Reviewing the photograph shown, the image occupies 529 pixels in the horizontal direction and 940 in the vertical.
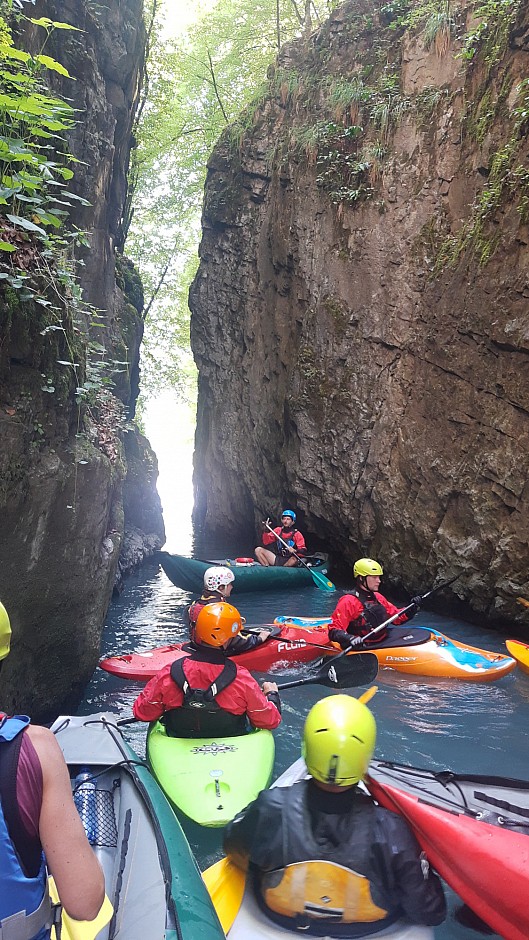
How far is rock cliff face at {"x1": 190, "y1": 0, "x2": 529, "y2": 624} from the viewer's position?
7.27 meters

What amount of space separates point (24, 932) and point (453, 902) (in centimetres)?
223

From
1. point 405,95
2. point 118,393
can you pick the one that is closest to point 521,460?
point 405,95

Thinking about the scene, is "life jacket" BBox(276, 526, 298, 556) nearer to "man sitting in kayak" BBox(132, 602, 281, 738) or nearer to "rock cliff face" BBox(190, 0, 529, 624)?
"rock cliff face" BBox(190, 0, 529, 624)

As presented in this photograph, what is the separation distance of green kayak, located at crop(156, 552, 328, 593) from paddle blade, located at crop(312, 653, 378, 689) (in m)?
4.03

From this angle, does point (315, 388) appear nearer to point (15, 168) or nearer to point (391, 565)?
point (391, 565)

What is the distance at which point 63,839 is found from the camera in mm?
1254

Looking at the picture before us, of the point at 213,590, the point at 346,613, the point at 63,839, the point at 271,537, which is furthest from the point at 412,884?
the point at 271,537

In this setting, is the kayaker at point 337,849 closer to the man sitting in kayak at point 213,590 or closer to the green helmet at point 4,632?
the green helmet at point 4,632

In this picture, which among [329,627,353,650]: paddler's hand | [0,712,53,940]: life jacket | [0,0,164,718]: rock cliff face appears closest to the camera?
[0,712,53,940]: life jacket

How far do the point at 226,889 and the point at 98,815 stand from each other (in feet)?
2.54

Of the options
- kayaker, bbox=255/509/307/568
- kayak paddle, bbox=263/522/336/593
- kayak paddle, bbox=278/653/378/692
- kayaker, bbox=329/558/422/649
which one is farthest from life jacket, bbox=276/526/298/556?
kayak paddle, bbox=278/653/378/692

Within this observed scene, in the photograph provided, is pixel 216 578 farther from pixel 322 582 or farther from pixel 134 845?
pixel 322 582

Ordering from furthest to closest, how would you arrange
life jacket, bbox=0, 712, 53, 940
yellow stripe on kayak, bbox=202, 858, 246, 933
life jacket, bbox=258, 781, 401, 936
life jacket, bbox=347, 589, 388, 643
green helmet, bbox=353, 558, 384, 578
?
life jacket, bbox=347, 589, 388, 643, green helmet, bbox=353, 558, 384, 578, yellow stripe on kayak, bbox=202, 858, 246, 933, life jacket, bbox=258, 781, 401, 936, life jacket, bbox=0, 712, 53, 940

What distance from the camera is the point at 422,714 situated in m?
5.19
